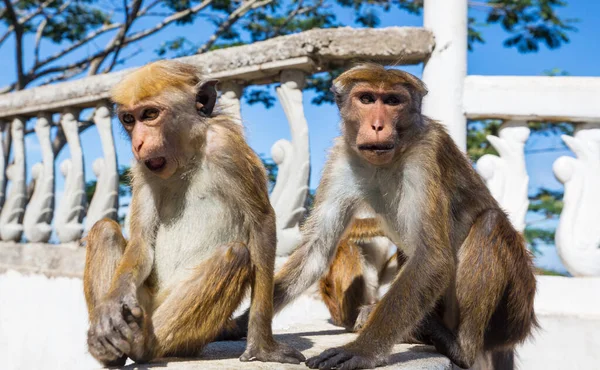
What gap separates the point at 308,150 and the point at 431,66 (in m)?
0.98

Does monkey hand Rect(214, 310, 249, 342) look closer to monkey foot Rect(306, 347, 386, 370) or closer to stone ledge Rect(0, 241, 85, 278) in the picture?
monkey foot Rect(306, 347, 386, 370)

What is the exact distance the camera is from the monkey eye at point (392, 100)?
119 inches

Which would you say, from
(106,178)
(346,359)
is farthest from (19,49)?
(346,359)

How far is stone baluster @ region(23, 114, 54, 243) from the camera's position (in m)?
5.98

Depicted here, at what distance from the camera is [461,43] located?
15.2ft

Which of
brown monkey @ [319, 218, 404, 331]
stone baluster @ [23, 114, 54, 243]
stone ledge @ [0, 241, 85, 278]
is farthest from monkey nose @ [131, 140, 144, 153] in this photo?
stone baluster @ [23, 114, 54, 243]

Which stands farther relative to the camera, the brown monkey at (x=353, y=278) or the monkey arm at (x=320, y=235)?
the brown monkey at (x=353, y=278)

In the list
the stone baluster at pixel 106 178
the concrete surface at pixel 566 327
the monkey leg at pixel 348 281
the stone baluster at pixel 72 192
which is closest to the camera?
the monkey leg at pixel 348 281

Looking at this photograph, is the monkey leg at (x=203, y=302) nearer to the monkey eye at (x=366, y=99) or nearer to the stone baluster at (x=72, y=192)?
the monkey eye at (x=366, y=99)

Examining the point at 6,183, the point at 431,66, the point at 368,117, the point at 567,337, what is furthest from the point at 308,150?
the point at 6,183

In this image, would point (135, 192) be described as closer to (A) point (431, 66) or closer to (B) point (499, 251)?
(B) point (499, 251)

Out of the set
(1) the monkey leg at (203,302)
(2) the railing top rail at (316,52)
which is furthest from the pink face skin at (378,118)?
(2) the railing top rail at (316,52)

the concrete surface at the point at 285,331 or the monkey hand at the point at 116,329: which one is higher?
the monkey hand at the point at 116,329

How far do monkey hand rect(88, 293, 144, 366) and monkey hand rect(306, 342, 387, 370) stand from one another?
67 cm
